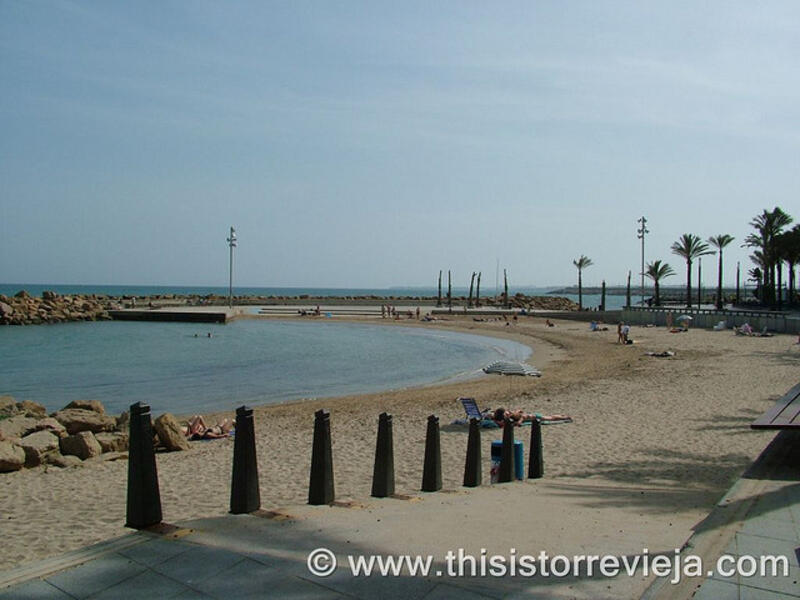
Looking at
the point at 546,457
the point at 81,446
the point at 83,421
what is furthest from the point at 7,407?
the point at 546,457

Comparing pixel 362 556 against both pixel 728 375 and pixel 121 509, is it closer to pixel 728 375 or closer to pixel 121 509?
pixel 121 509

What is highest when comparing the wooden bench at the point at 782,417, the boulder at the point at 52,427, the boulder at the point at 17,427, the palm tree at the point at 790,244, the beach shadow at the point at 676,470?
the palm tree at the point at 790,244

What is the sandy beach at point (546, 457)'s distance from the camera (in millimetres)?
6516

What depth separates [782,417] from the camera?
6.96m

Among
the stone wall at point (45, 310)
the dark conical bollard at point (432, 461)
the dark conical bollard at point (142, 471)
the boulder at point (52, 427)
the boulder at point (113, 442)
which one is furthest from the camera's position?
the stone wall at point (45, 310)

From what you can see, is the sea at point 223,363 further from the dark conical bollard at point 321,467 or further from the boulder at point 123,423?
the dark conical bollard at point 321,467

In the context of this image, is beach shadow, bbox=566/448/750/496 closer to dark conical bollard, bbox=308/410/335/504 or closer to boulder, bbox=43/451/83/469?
dark conical bollard, bbox=308/410/335/504

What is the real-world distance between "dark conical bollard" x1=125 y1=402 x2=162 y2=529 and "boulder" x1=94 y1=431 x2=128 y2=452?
8.10m

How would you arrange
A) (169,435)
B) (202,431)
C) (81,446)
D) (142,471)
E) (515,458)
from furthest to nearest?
(202,431) → (169,435) → (81,446) → (515,458) → (142,471)

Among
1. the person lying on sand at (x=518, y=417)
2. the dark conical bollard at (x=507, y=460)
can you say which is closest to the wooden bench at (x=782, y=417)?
the dark conical bollard at (x=507, y=460)

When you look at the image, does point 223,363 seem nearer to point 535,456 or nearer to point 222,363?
point 222,363

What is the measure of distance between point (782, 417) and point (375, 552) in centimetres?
506

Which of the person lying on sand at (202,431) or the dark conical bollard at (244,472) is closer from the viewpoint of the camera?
the dark conical bollard at (244,472)

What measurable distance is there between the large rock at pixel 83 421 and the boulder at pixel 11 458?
2.82 meters
